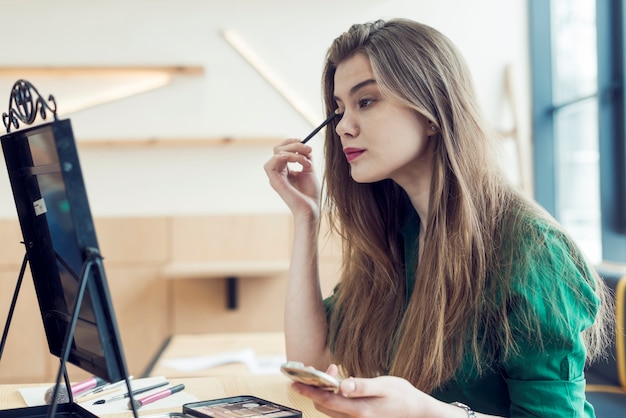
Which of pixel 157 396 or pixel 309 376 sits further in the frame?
pixel 157 396

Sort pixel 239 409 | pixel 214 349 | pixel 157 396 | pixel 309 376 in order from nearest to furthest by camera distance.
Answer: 1. pixel 309 376
2. pixel 239 409
3. pixel 157 396
4. pixel 214 349

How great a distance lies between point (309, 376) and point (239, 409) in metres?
0.24

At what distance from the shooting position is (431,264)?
1278 mm

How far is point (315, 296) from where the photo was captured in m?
1.57

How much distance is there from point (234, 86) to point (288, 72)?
30cm

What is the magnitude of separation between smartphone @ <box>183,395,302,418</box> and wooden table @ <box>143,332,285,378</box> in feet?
2.70

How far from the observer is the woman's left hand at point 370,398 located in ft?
2.85

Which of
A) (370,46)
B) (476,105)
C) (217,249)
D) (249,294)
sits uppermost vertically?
(370,46)

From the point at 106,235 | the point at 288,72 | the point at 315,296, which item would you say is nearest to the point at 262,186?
the point at 288,72

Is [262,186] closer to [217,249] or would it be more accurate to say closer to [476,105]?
[217,249]

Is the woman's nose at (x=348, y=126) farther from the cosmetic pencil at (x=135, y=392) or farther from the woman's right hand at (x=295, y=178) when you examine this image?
the cosmetic pencil at (x=135, y=392)

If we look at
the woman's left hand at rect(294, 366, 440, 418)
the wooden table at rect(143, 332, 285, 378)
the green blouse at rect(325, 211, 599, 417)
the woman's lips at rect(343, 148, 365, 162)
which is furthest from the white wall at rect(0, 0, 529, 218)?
the woman's left hand at rect(294, 366, 440, 418)

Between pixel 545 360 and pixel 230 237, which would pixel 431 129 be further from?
pixel 230 237

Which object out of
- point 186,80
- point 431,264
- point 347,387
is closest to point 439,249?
point 431,264
